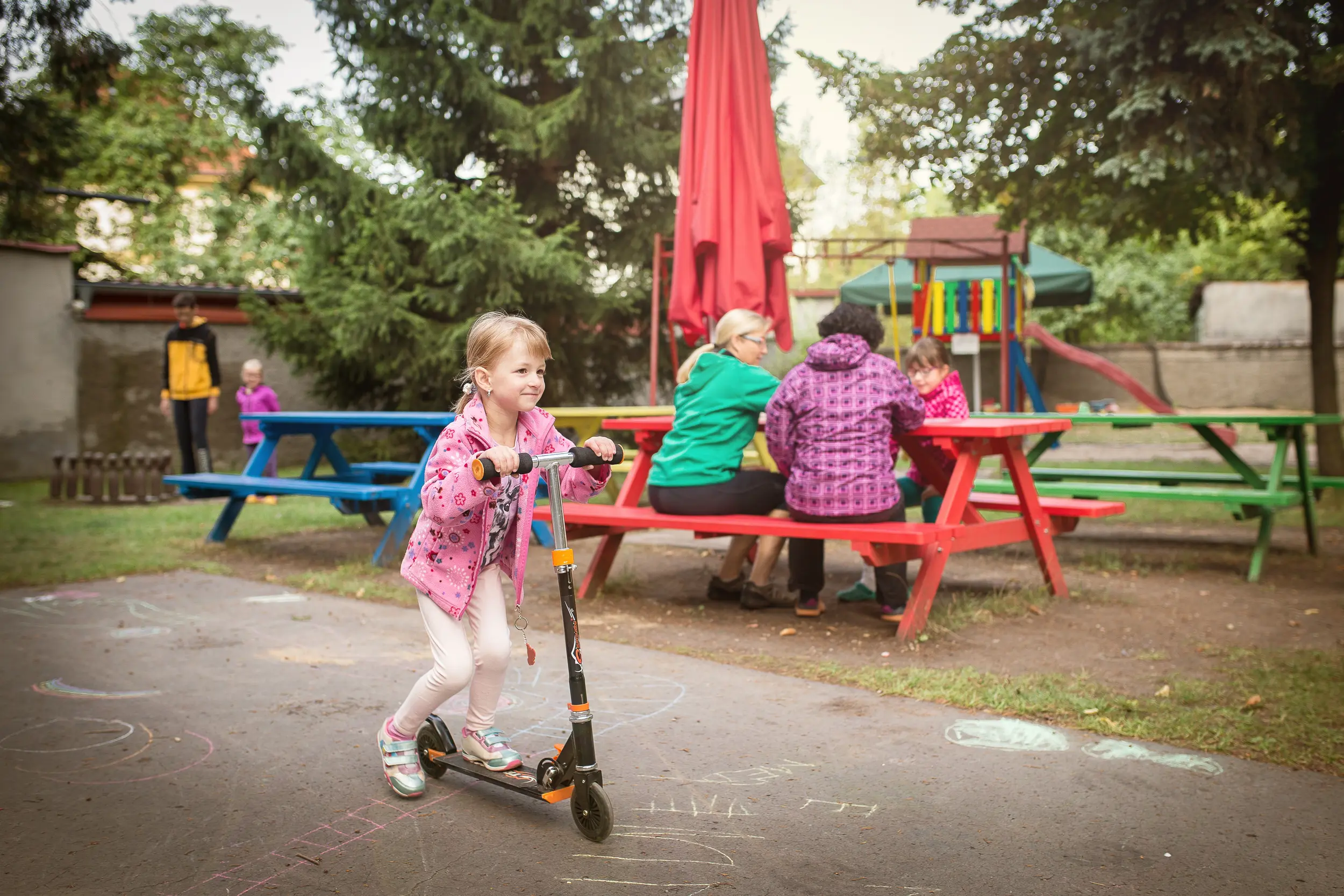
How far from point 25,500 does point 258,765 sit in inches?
381

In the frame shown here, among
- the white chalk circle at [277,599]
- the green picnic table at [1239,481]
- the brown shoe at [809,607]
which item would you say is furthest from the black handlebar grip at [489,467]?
the green picnic table at [1239,481]

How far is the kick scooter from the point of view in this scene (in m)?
2.61

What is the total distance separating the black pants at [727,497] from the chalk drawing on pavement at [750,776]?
6.84 feet

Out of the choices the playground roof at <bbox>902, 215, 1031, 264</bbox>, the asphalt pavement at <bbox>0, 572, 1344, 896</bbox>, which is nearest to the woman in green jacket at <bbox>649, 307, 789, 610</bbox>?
the asphalt pavement at <bbox>0, 572, 1344, 896</bbox>

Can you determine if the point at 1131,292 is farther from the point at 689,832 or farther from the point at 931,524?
the point at 689,832

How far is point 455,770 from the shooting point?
3047mm

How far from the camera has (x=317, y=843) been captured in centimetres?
264

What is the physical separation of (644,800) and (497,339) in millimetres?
1253

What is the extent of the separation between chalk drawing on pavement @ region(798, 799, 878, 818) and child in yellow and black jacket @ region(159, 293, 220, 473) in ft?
27.0

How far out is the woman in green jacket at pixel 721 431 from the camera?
5.14 m

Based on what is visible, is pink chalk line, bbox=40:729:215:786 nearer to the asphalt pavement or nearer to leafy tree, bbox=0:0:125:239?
the asphalt pavement

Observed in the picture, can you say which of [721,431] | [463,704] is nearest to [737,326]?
[721,431]

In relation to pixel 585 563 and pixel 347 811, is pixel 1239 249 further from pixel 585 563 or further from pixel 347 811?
pixel 347 811

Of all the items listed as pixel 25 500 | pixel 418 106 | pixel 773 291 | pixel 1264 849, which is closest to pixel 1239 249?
pixel 418 106
